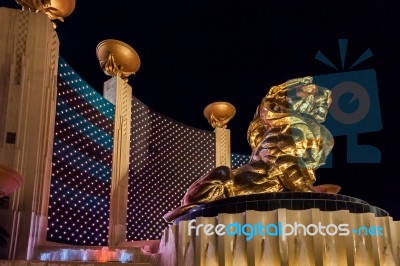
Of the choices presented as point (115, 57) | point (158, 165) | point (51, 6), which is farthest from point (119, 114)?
point (51, 6)

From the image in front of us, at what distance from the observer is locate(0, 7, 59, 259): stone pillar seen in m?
12.5

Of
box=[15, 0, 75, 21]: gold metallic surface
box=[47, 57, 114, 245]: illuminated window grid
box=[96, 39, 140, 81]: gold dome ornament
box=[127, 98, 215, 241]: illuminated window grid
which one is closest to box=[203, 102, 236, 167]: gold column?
box=[127, 98, 215, 241]: illuminated window grid

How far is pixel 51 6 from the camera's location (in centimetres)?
1473

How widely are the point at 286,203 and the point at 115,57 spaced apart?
10010 millimetres

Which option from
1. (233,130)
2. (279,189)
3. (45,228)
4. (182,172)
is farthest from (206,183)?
(233,130)

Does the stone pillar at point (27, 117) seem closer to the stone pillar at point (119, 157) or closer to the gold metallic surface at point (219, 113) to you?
the stone pillar at point (119, 157)

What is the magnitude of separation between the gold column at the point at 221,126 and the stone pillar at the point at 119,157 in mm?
5329

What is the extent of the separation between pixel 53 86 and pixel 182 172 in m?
8.07

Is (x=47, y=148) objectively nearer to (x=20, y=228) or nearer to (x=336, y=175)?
(x=20, y=228)

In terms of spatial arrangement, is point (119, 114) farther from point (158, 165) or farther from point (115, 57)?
point (158, 165)

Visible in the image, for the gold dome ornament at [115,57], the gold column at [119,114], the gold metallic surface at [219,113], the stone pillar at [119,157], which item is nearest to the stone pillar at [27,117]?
the gold dome ornament at [115,57]

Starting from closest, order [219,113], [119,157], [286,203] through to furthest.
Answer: [286,203] < [119,157] < [219,113]

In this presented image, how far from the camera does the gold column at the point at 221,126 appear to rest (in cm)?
2242

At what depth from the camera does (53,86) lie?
14.4m
